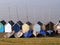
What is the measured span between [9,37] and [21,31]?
2.46m

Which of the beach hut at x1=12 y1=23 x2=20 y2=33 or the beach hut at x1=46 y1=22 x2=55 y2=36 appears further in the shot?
the beach hut at x1=12 y1=23 x2=20 y2=33

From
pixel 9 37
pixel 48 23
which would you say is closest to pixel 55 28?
pixel 48 23

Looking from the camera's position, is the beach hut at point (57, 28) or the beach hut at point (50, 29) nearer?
the beach hut at point (50, 29)

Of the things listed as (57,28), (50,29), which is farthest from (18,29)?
(57,28)

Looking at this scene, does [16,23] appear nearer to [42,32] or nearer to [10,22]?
[10,22]

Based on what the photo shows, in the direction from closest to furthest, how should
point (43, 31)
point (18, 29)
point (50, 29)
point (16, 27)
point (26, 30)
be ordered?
point (43, 31)
point (26, 30)
point (50, 29)
point (18, 29)
point (16, 27)

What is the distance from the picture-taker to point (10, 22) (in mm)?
36281

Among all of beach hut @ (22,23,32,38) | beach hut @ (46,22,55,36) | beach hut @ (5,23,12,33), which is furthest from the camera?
beach hut @ (5,23,12,33)

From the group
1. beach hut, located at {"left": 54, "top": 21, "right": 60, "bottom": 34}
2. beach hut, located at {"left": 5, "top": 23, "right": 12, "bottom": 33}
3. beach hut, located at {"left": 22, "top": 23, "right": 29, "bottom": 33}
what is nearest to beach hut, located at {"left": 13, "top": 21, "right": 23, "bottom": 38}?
beach hut, located at {"left": 22, "top": 23, "right": 29, "bottom": 33}

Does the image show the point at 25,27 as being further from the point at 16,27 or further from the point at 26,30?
the point at 16,27

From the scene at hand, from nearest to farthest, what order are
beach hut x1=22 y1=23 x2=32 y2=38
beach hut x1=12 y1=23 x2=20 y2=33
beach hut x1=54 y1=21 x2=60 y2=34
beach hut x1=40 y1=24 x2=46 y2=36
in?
beach hut x1=22 y1=23 x2=32 y2=38
beach hut x1=40 y1=24 x2=46 y2=36
beach hut x1=54 y1=21 x2=60 y2=34
beach hut x1=12 y1=23 x2=20 y2=33

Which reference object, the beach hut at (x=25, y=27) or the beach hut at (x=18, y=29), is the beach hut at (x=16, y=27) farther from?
the beach hut at (x=25, y=27)

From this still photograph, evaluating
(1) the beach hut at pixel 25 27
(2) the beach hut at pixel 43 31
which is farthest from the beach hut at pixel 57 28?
(1) the beach hut at pixel 25 27

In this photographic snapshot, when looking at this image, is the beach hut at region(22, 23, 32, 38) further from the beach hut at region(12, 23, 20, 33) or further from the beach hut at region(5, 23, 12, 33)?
the beach hut at region(5, 23, 12, 33)
